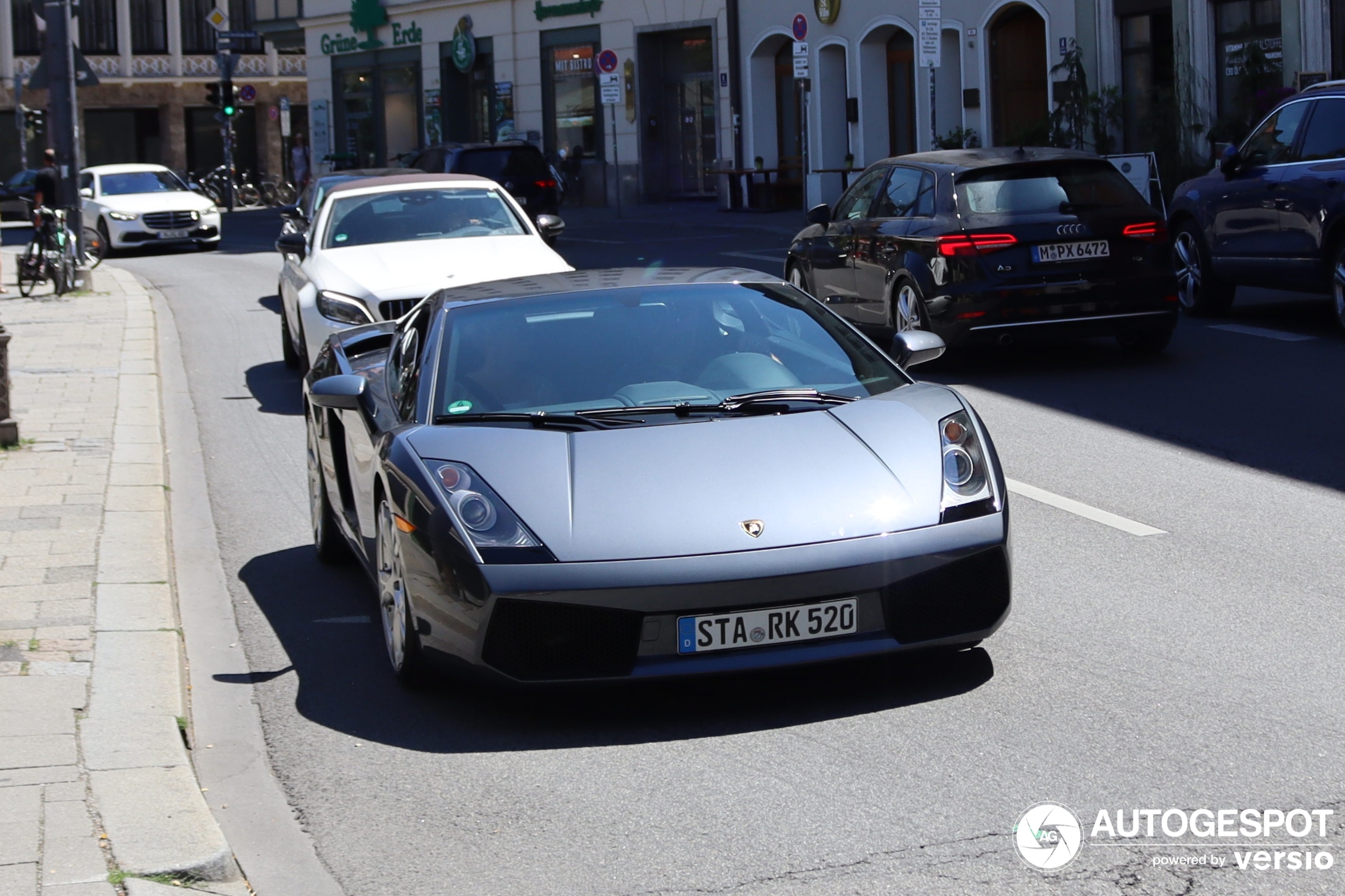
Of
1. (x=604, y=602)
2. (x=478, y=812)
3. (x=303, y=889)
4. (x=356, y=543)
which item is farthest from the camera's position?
(x=356, y=543)

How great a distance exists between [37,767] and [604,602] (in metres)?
1.56

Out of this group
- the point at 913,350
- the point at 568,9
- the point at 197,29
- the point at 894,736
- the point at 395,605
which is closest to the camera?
the point at 894,736

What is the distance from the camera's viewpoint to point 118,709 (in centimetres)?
543

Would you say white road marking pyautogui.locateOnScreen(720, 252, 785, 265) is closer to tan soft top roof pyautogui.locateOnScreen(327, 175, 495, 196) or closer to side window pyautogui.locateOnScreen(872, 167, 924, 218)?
tan soft top roof pyautogui.locateOnScreen(327, 175, 495, 196)

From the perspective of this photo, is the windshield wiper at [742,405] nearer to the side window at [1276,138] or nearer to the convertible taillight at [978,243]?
the convertible taillight at [978,243]

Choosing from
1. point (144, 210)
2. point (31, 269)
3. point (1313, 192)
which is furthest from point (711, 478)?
point (144, 210)

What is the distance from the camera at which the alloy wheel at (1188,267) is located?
15.6 m

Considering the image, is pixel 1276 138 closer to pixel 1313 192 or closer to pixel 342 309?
pixel 1313 192

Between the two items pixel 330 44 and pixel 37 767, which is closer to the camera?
pixel 37 767

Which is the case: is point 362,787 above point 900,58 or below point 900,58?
below

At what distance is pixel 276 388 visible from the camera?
46.2 ft

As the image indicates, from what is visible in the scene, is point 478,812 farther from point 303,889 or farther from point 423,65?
point 423,65

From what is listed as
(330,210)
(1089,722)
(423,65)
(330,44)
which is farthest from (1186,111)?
(330,44)

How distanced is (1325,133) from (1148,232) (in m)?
2.16
